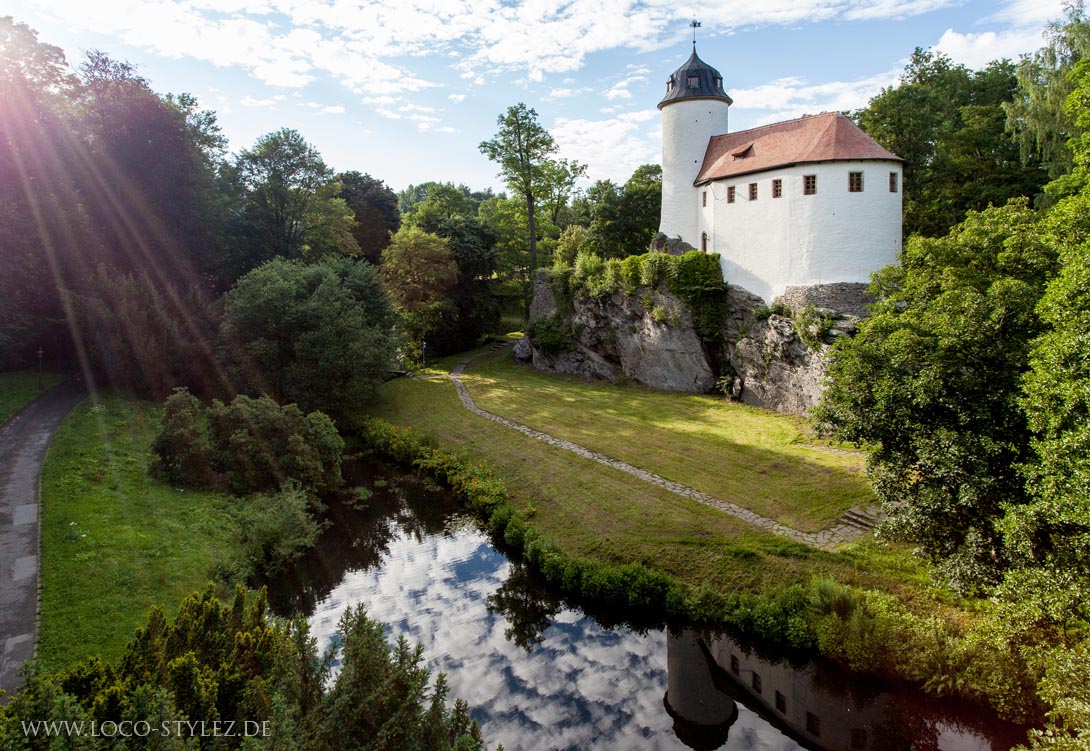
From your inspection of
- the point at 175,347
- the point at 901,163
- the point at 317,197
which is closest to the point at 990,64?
the point at 901,163

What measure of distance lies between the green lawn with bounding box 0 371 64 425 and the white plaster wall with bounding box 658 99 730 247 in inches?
1150

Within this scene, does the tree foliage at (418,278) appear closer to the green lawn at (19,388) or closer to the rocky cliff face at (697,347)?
the rocky cliff face at (697,347)

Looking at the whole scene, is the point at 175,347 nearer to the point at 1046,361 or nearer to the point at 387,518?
the point at 387,518

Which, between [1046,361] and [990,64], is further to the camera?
[990,64]

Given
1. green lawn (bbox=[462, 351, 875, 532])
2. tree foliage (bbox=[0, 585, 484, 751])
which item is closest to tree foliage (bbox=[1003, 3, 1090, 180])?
green lawn (bbox=[462, 351, 875, 532])

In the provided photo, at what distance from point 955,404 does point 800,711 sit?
6.29 meters

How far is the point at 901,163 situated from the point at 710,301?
8.88 metres

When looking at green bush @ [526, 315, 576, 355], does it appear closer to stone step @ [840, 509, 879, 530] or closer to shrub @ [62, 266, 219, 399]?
shrub @ [62, 266, 219, 399]

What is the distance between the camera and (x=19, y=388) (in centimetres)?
2722

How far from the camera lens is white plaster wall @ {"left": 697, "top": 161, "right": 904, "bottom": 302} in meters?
23.4

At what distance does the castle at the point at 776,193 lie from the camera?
922 inches

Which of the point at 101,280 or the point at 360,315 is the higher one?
the point at 101,280

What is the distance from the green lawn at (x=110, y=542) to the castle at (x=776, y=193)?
72.0ft

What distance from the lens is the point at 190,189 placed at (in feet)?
108
